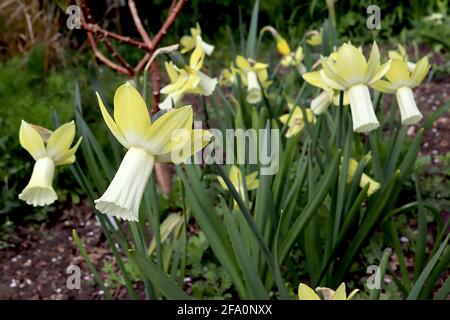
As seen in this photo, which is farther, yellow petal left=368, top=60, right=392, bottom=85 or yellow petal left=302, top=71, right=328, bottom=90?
yellow petal left=302, top=71, right=328, bottom=90

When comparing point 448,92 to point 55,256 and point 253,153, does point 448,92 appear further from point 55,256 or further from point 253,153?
point 55,256

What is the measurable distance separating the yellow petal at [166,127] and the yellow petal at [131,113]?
0.01m

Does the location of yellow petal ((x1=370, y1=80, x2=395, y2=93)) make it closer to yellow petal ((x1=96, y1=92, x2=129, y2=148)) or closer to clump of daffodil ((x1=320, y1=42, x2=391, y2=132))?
clump of daffodil ((x1=320, y1=42, x2=391, y2=132))

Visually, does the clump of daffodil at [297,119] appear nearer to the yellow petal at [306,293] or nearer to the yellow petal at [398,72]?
the yellow petal at [398,72]

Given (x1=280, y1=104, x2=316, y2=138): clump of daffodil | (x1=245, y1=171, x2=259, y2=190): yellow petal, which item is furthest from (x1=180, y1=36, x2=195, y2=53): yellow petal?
(x1=245, y1=171, x2=259, y2=190): yellow petal

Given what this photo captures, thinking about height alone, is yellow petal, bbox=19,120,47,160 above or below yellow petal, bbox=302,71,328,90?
below

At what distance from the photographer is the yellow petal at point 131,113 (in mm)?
781

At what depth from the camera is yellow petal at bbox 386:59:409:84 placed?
3.88ft

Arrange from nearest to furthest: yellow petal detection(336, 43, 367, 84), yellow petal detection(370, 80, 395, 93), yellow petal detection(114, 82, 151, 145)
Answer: yellow petal detection(114, 82, 151, 145)
yellow petal detection(336, 43, 367, 84)
yellow petal detection(370, 80, 395, 93)

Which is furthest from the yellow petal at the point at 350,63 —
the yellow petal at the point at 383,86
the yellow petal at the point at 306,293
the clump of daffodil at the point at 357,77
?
the yellow petal at the point at 306,293

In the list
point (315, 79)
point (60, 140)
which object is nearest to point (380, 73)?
point (315, 79)

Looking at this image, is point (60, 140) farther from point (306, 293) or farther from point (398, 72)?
point (398, 72)
